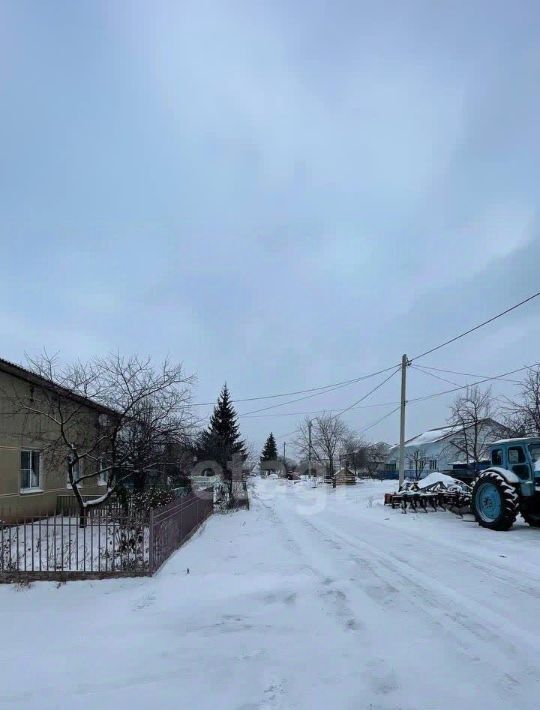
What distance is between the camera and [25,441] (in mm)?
16625

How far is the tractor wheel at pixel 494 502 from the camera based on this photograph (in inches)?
541

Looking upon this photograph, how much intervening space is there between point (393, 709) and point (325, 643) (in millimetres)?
1541

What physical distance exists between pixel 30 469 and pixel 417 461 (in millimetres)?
44811

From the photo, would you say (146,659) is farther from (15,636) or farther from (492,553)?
(492,553)

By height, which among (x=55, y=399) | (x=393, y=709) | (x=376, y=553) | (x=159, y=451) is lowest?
(x=376, y=553)

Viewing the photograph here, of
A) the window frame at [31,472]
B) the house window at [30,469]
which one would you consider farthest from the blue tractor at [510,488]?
the house window at [30,469]

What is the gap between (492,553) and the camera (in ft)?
35.4

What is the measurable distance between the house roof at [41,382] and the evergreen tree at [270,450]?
76.6 metres

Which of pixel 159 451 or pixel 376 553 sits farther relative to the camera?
pixel 159 451

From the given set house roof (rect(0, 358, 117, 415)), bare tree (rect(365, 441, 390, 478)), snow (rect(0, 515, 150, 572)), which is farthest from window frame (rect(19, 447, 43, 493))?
bare tree (rect(365, 441, 390, 478))

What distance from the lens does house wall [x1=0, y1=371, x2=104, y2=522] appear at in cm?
1534

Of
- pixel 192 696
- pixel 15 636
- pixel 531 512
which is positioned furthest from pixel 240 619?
pixel 531 512

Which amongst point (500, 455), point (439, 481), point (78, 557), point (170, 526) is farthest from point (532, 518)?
point (78, 557)

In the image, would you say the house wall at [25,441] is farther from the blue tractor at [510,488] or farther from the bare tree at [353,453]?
the bare tree at [353,453]
